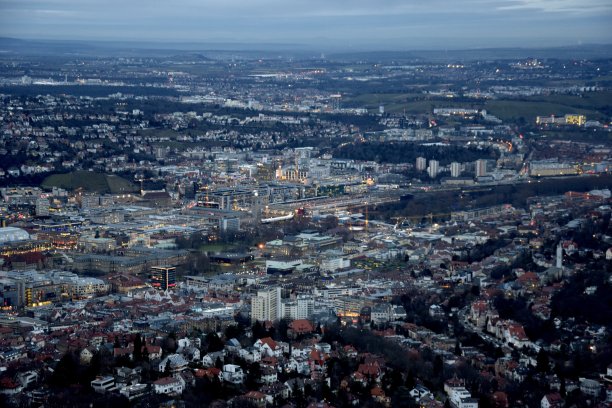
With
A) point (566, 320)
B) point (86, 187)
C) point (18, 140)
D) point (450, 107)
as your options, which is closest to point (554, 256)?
point (566, 320)

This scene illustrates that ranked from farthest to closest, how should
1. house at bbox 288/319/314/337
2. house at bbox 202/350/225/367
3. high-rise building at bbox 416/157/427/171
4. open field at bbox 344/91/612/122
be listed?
open field at bbox 344/91/612/122 → high-rise building at bbox 416/157/427/171 → house at bbox 288/319/314/337 → house at bbox 202/350/225/367

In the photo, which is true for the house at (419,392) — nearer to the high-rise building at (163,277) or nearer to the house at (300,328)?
the house at (300,328)

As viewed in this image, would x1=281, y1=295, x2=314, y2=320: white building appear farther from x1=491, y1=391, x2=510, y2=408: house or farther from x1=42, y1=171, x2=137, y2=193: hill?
x1=42, y1=171, x2=137, y2=193: hill

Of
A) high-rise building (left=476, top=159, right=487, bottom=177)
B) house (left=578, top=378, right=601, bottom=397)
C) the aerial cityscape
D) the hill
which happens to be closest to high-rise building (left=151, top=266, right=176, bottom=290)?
the aerial cityscape

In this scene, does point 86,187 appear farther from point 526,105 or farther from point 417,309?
point 526,105

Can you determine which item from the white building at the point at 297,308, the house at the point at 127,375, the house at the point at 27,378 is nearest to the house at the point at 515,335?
the white building at the point at 297,308

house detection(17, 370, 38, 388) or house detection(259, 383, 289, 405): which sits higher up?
house detection(17, 370, 38, 388)
